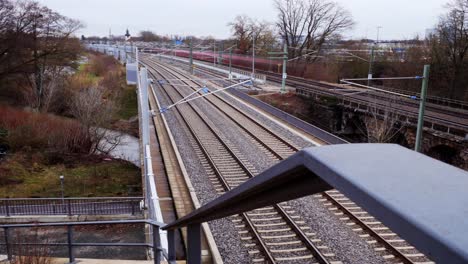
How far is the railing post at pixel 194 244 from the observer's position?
9.48 feet

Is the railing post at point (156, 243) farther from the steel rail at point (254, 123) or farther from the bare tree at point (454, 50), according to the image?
the bare tree at point (454, 50)

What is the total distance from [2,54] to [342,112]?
2938 centimetres

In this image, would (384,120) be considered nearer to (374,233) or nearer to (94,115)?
(374,233)

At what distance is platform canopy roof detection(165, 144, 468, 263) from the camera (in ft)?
3.13

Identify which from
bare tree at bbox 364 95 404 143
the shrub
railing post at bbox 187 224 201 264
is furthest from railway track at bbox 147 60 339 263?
the shrub

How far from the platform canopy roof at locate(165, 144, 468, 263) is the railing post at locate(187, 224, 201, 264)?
1.20m

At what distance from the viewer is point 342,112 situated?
36.4m

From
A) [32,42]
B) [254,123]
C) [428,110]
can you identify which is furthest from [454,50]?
[32,42]

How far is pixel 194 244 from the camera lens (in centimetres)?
290

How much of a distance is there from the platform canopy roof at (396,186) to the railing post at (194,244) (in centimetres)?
120

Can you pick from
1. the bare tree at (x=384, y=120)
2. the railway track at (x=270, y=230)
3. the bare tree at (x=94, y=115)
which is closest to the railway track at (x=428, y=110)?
the bare tree at (x=384, y=120)

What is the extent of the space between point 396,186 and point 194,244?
196 cm

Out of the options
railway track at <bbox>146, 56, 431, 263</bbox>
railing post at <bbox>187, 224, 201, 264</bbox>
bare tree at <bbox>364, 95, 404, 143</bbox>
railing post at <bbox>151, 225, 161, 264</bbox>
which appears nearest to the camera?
railing post at <bbox>187, 224, 201, 264</bbox>

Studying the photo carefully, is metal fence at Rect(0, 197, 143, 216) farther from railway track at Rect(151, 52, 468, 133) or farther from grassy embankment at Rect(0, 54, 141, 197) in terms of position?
railway track at Rect(151, 52, 468, 133)
